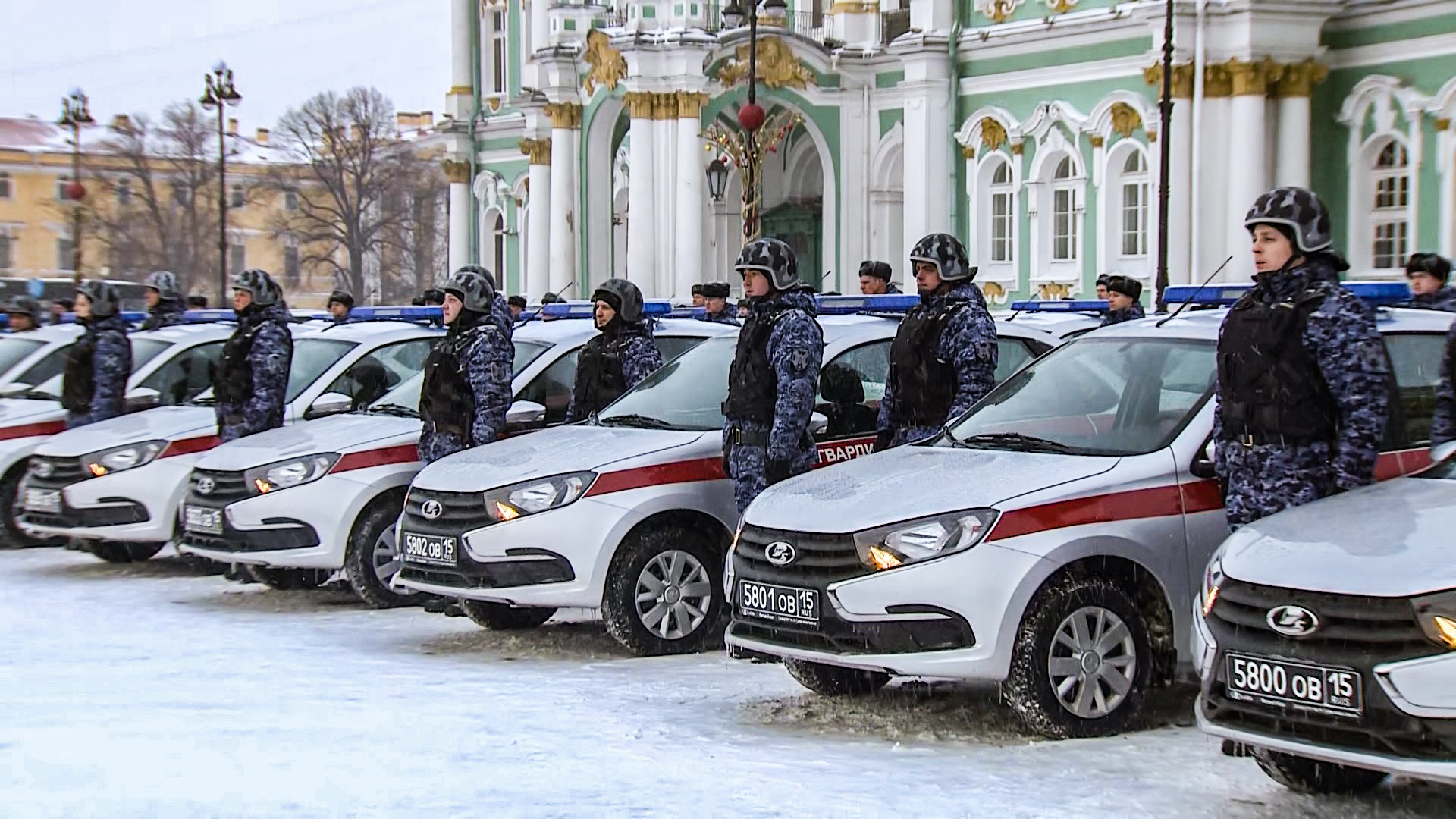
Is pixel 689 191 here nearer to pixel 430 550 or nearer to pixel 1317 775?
pixel 430 550

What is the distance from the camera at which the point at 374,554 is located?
11852 mm

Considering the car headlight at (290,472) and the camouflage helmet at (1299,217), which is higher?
the camouflage helmet at (1299,217)

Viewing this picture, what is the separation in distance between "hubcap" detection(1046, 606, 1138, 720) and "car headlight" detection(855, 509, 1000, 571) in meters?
0.49

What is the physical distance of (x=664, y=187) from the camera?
111ft

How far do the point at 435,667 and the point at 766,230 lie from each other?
28.3 m

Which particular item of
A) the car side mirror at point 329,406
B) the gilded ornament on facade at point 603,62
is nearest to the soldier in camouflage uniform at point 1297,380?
the car side mirror at point 329,406

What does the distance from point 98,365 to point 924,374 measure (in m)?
8.11

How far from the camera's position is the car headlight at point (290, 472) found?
11820mm

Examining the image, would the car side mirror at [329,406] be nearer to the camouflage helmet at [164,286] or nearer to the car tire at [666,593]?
the car tire at [666,593]

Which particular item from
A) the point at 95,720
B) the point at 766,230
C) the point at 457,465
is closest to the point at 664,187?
the point at 766,230

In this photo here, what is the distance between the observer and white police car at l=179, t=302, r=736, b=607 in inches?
462

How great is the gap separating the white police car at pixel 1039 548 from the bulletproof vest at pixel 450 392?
3.44 meters

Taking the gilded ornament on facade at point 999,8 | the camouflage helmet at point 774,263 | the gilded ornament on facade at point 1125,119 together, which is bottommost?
the camouflage helmet at point 774,263

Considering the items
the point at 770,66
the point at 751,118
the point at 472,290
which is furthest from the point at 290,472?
the point at 770,66
